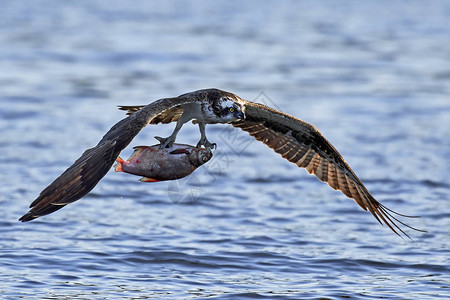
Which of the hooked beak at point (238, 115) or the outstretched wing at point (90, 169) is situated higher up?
the hooked beak at point (238, 115)

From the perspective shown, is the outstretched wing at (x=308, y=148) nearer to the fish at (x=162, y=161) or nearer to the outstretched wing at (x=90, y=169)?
the fish at (x=162, y=161)

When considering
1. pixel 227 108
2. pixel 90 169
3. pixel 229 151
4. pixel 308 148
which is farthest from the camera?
pixel 229 151

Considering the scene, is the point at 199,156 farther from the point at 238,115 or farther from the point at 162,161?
the point at 238,115

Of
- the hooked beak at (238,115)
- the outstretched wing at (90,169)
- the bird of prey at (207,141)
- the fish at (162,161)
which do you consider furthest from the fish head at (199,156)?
the hooked beak at (238,115)

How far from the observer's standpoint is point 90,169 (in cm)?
599

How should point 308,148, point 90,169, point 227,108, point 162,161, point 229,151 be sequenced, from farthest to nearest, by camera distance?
point 229,151
point 308,148
point 227,108
point 162,161
point 90,169

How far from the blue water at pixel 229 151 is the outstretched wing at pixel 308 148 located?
807 millimetres

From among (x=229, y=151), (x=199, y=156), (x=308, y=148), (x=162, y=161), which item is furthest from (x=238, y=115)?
(x=229, y=151)

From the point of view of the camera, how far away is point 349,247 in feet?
29.4

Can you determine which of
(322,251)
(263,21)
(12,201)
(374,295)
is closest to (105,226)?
(12,201)

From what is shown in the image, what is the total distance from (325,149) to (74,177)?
2.92 meters

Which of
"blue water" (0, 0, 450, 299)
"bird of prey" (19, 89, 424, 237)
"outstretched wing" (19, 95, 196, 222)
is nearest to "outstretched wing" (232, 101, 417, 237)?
"bird of prey" (19, 89, 424, 237)

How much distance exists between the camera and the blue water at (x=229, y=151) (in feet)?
Answer: 26.5

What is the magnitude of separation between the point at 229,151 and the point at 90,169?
6690mm
